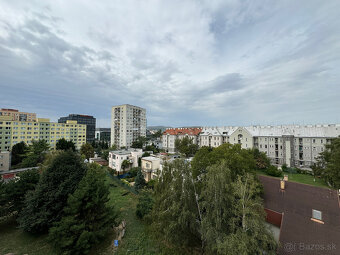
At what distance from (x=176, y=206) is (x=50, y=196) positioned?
11.4 m

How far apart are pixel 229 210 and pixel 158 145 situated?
234 ft

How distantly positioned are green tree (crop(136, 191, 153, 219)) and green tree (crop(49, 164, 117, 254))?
13.1 ft

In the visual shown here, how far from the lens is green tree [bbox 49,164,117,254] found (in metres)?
9.61

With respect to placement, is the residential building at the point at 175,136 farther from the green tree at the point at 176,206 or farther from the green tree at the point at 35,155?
the green tree at the point at 176,206

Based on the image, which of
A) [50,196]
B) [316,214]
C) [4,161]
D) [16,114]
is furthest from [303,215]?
[16,114]

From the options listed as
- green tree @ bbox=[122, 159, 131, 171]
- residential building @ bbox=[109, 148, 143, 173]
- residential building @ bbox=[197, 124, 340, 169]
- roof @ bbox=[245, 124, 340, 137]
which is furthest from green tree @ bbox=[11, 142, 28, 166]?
roof @ bbox=[245, 124, 340, 137]

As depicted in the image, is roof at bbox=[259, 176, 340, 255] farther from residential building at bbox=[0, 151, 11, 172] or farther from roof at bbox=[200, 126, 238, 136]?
residential building at bbox=[0, 151, 11, 172]

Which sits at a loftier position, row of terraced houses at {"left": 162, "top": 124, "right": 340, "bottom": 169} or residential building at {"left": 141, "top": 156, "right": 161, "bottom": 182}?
row of terraced houses at {"left": 162, "top": 124, "right": 340, "bottom": 169}

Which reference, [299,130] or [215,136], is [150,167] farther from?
[299,130]

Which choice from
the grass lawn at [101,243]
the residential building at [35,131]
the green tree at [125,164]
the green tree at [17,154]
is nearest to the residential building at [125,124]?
the residential building at [35,131]

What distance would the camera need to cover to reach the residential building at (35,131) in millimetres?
48781

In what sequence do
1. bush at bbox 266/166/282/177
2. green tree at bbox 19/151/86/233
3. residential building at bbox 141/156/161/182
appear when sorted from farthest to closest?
bush at bbox 266/166/282/177 < residential building at bbox 141/156/161/182 < green tree at bbox 19/151/86/233

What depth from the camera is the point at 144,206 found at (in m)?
15.7

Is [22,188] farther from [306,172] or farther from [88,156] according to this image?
[306,172]
